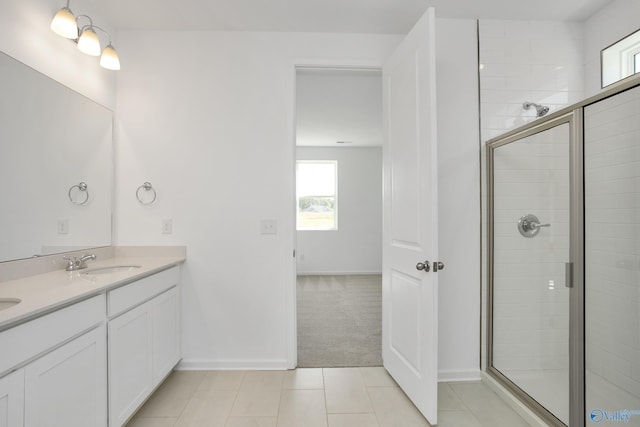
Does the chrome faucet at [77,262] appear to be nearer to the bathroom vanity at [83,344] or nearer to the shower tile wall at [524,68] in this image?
the bathroom vanity at [83,344]

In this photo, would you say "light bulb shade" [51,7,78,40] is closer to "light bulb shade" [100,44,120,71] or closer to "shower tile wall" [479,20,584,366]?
"light bulb shade" [100,44,120,71]

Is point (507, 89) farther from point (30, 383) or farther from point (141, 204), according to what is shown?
point (30, 383)

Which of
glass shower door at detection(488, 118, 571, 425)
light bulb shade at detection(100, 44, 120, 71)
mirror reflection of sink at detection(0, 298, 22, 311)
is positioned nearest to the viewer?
mirror reflection of sink at detection(0, 298, 22, 311)

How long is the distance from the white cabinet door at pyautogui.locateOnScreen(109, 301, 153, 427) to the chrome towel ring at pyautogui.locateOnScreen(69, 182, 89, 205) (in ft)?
2.75

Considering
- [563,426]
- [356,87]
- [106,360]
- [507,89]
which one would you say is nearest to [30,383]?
[106,360]

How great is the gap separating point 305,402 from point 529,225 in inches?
72.4

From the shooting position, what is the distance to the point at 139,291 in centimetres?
192

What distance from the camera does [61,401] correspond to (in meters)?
1.33

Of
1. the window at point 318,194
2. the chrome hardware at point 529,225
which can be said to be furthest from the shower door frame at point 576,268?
the window at point 318,194

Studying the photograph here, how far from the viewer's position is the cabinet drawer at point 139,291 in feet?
5.51

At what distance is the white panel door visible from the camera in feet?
6.25

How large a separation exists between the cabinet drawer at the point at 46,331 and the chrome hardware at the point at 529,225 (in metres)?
2.46

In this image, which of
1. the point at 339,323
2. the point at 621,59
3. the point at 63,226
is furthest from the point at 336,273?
the point at 621,59

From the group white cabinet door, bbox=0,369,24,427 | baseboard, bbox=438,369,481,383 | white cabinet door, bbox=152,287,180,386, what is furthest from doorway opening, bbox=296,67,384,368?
white cabinet door, bbox=0,369,24,427
